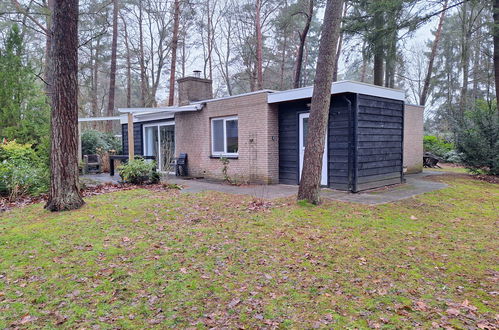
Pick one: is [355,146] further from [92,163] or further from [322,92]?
[92,163]

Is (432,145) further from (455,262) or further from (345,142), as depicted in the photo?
(455,262)

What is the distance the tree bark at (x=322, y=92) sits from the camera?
22.1ft

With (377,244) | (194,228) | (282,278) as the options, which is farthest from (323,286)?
(194,228)

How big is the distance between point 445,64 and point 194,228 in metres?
24.9

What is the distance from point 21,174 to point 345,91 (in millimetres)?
7998

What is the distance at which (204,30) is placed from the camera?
23.2m

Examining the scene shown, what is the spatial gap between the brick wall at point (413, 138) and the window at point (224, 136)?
700 cm

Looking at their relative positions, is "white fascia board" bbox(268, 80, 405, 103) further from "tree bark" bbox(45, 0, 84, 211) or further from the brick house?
"tree bark" bbox(45, 0, 84, 211)

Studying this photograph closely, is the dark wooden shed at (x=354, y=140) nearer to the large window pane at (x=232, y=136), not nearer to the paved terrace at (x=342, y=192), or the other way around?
the paved terrace at (x=342, y=192)

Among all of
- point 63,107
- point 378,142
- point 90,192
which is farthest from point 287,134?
point 63,107

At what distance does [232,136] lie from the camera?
11.1 metres

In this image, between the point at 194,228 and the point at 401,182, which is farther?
the point at 401,182

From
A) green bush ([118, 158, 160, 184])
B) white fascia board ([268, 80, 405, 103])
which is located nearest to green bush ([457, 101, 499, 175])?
white fascia board ([268, 80, 405, 103])

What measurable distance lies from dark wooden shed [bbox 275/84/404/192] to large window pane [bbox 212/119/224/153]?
2.25 metres
